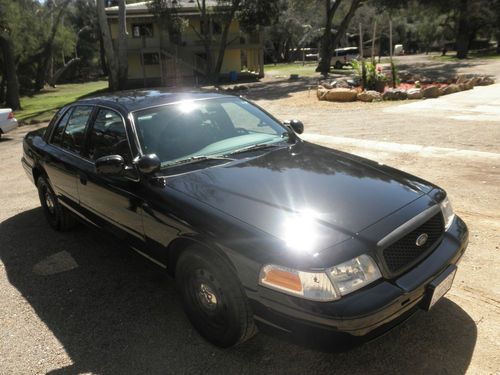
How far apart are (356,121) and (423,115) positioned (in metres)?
1.86

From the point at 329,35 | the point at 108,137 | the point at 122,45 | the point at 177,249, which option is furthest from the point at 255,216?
the point at 329,35

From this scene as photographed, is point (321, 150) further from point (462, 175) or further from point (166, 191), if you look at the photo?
point (462, 175)

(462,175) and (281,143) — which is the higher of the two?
(281,143)

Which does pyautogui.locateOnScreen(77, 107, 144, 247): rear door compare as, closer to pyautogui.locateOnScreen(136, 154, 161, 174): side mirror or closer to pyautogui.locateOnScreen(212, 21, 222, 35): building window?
pyautogui.locateOnScreen(136, 154, 161, 174): side mirror

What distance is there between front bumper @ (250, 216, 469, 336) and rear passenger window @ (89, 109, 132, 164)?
1.81 m

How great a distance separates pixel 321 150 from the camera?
4051 mm

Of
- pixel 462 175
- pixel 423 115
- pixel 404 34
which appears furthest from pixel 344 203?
pixel 404 34

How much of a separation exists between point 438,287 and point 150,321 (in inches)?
82.1

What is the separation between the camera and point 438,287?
2.71 m

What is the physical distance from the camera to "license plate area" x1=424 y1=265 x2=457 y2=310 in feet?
8.77

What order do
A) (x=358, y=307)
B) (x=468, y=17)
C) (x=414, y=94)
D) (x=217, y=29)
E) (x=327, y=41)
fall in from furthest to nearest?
1. (x=468, y=17)
2. (x=217, y=29)
3. (x=327, y=41)
4. (x=414, y=94)
5. (x=358, y=307)

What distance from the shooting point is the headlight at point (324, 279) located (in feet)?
7.88

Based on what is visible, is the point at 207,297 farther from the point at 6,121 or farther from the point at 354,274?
the point at 6,121

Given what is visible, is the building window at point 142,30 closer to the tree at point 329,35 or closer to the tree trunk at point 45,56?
the tree trunk at point 45,56
